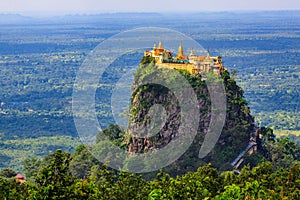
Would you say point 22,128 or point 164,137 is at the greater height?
point 164,137

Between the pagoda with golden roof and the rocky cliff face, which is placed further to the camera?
the pagoda with golden roof

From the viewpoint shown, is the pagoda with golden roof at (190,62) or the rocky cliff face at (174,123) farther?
the pagoda with golden roof at (190,62)

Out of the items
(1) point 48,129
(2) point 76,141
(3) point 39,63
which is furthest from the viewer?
(3) point 39,63

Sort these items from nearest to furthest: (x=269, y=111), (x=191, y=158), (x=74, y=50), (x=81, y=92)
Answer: (x=191, y=158) → (x=81, y=92) → (x=269, y=111) → (x=74, y=50)

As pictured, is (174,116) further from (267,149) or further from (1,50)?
(1,50)

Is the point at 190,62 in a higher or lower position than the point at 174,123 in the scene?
higher

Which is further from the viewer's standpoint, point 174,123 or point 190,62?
point 190,62

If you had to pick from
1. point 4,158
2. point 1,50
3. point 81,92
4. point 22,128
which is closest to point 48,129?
point 22,128

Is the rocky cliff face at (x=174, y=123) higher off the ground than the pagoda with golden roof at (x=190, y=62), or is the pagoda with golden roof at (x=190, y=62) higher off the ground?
the pagoda with golden roof at (x=190, y=62)
